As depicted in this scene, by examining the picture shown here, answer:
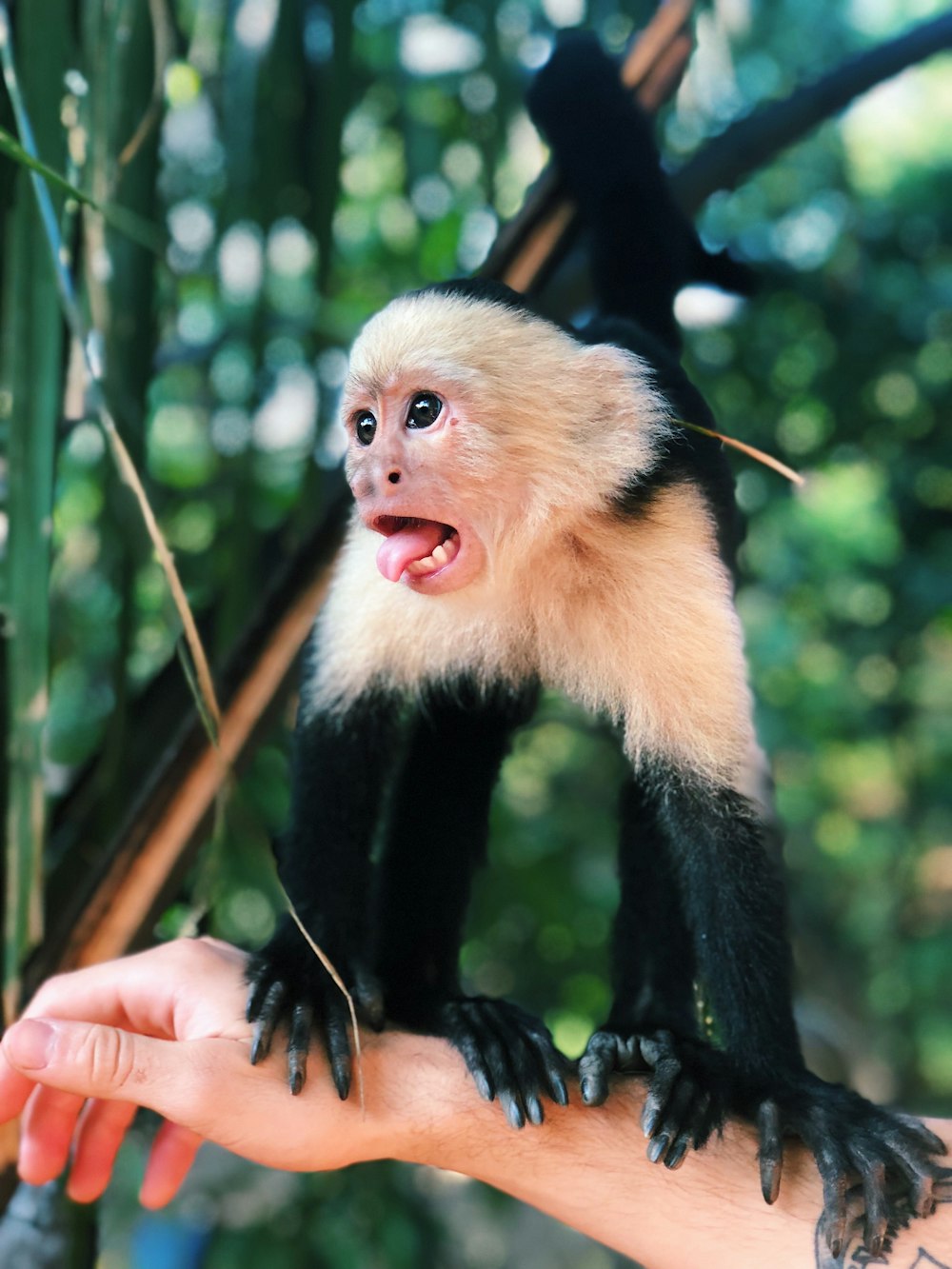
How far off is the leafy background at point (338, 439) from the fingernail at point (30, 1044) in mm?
185

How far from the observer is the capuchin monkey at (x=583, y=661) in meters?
0.78

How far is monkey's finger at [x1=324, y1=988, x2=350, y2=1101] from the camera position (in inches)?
34.2

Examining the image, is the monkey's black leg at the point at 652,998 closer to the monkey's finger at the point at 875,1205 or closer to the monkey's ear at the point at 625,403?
the monkey's finger at the point at 875,1205

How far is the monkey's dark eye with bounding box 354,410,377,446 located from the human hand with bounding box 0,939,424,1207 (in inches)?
17.5

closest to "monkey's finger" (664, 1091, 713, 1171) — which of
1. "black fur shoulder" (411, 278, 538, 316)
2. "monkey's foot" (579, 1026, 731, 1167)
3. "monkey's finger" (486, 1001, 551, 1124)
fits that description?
"monkey's foot" (579, 1026, 731, 1167)

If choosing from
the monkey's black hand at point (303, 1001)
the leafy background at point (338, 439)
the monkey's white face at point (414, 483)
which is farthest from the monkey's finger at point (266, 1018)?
the monkey's white face at point (414, 483)

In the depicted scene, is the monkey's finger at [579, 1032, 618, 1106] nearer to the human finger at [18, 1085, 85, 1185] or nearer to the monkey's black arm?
the monkey's black arm

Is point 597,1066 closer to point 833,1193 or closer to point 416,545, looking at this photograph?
point 833,1193

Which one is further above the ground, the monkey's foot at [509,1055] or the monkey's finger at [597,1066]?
the monkey's finger at [597,1066]

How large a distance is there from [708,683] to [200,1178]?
1.63m

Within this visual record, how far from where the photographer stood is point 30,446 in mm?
854

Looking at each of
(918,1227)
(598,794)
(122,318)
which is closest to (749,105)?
(122,318)

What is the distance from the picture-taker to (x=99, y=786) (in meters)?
1.13

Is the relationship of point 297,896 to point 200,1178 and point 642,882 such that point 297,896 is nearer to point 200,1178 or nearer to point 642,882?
point 642,882
